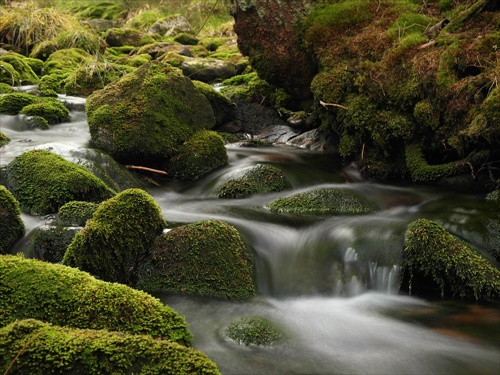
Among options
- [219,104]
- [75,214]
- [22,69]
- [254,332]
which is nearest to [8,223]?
[75,214]

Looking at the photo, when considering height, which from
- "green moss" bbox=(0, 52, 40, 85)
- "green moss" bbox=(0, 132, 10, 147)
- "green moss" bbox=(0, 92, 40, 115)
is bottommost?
"green moss" bbox=(0, 132, 10, 147)

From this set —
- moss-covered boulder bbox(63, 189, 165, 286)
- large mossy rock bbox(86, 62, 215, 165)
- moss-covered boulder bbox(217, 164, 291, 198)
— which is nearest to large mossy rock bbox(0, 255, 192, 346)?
moss-covered boulder bbox(63, 189, 165, 286)

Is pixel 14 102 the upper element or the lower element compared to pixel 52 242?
upper

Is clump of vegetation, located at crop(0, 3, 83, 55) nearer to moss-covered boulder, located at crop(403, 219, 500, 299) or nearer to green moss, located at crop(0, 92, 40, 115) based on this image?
green moss, located at crop(0, 92, 40, 115)

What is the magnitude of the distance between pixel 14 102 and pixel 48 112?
0.83m

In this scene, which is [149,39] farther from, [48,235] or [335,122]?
[48,235]

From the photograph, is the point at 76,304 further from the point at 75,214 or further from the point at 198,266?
the point at 75,214

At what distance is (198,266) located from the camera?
16.0 feet

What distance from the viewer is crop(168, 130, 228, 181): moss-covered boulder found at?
8.64 meters

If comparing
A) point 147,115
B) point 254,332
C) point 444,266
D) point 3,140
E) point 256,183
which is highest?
point 147,115

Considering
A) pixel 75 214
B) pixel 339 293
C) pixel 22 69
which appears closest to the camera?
pixel 339 293

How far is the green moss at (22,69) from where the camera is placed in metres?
13.8

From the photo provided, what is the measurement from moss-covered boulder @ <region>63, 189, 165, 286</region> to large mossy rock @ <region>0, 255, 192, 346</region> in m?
0.97

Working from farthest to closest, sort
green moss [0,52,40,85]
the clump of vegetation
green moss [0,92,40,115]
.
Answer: the clump of vegetation < green moss [0,52,40,85] < green moss [0,92,40,115]
